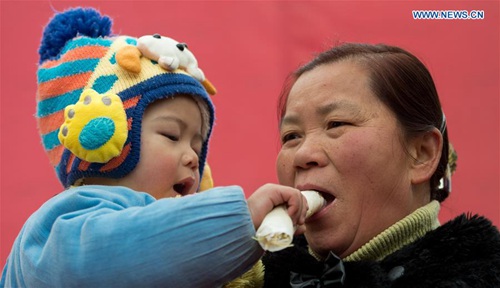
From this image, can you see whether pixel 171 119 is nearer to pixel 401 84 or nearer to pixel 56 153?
pixel 56 153

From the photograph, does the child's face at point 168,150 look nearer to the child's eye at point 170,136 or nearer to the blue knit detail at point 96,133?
the child's eye at point 170,136

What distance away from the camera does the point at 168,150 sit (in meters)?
1.64

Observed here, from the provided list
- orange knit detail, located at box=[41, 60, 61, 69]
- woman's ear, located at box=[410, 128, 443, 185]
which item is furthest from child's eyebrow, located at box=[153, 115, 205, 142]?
woman's ear, located at box=[410, 128, 443, 185]

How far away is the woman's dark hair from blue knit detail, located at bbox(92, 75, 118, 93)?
456 mm

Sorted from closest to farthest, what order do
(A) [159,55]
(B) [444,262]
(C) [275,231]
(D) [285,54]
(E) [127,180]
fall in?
(C) [275,231] < (B) [444,262] < (E) [127,180] < (A) [159,55] < (D) [285,54]

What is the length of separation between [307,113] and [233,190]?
473 millimetres

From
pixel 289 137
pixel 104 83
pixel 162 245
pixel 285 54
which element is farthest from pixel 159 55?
pixel 285 54

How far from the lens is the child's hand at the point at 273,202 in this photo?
1.11m

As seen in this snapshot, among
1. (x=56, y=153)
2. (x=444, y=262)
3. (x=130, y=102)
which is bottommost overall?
(x=444, y=262)

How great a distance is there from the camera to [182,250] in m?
1.07

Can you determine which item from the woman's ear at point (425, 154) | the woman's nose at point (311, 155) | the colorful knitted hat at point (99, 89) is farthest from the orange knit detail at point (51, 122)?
the woman's ear at point (425, 154)

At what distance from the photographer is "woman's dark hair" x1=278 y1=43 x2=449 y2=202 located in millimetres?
1499

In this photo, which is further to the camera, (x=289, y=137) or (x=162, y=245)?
(x=289, y=137)

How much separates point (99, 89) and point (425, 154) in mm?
833
